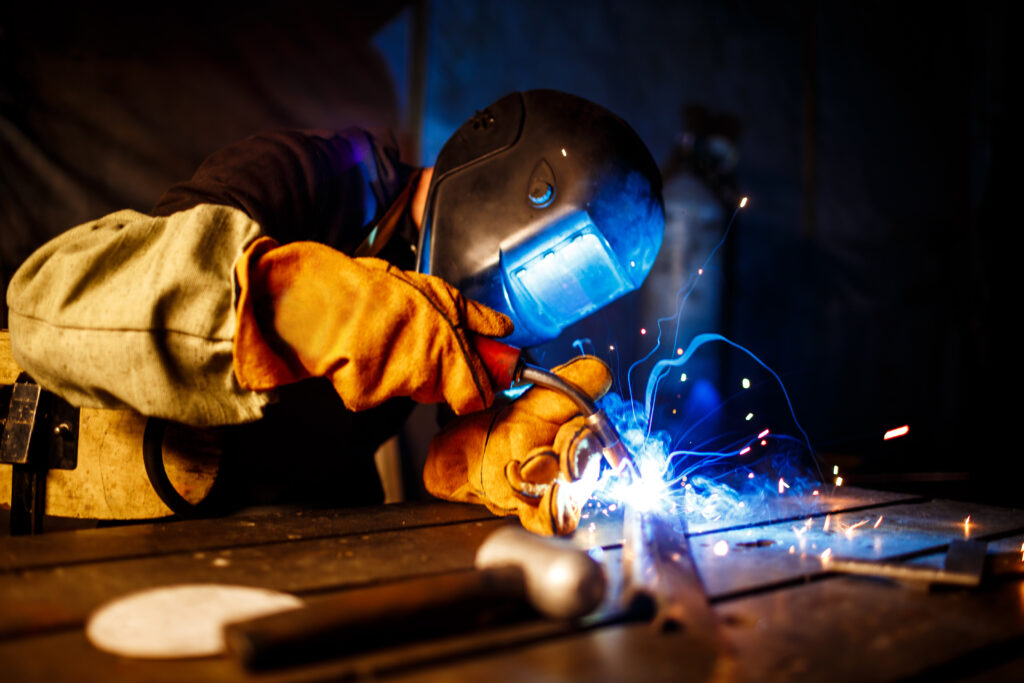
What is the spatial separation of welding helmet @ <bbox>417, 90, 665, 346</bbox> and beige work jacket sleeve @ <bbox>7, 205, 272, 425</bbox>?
1.98 feet

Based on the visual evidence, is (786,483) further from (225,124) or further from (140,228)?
(225,124)

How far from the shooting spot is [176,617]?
66 cm

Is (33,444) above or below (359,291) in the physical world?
below

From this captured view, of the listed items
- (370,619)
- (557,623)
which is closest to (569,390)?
(557,623)

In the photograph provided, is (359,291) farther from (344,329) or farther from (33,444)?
(33,444)

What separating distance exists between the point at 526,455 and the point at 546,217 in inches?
22.2

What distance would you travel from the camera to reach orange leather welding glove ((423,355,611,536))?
1159mm

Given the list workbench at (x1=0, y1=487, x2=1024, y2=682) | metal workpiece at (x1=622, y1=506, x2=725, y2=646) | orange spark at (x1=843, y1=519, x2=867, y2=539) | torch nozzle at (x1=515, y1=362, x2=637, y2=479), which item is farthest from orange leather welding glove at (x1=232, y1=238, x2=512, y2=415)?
orange spark at (x1=843, y1=519, x2=867, y2=539)

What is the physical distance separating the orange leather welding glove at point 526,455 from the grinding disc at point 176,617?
498 mm

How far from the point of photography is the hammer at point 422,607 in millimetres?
569

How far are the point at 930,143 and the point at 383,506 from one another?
526 cm

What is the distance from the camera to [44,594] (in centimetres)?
74

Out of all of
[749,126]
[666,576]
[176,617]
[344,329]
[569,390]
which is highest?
[749,126]

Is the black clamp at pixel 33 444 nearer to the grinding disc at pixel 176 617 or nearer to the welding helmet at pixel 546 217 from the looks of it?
the grinding disc at pixel 176 617
